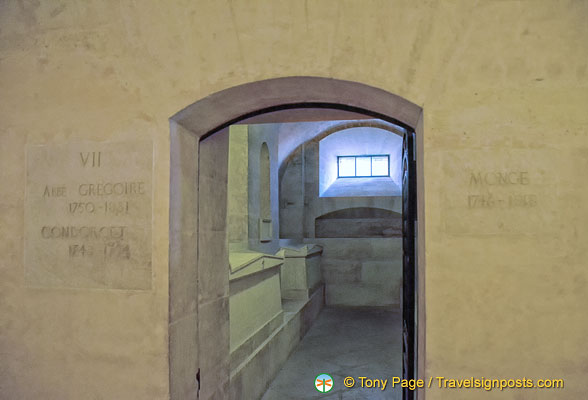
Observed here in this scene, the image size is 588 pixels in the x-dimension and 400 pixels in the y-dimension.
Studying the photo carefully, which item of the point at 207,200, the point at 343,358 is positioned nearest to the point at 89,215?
the point at 207,200

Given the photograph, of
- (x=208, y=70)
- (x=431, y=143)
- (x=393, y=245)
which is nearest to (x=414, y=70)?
(x=431, y=143)

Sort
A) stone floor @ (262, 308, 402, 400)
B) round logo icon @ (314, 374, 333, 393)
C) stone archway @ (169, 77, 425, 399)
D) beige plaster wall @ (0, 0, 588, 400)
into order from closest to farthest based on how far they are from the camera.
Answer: beige plaster wall @ (0, 0, 588, 400) → stone archway @ (169, 77, 425, 399) → stone floor @ (262, 308, 402, 400) → round logo icon @ (314, 374, 333, 393)

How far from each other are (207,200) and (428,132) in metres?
1.57

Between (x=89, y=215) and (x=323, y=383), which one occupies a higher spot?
(x=89, y=215)

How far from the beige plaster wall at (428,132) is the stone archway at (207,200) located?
0.27ft

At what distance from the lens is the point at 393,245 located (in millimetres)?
11484

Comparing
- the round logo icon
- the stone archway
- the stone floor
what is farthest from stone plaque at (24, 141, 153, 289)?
the round logo icon

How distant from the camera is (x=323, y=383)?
17.8ft

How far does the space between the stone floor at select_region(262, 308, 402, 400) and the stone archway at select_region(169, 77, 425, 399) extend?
248cm

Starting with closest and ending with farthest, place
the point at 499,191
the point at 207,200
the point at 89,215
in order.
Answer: the point at 499,191 < the point at 89,215 < the point at 207,200

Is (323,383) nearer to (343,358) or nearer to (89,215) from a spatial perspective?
(343,358)

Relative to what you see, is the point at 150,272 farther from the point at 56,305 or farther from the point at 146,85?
the point at 146,85

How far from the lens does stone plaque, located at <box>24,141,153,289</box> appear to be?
229 centimetres

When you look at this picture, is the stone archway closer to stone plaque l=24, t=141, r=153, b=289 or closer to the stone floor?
stone plaque l=24, t=141, r=153, b=289
